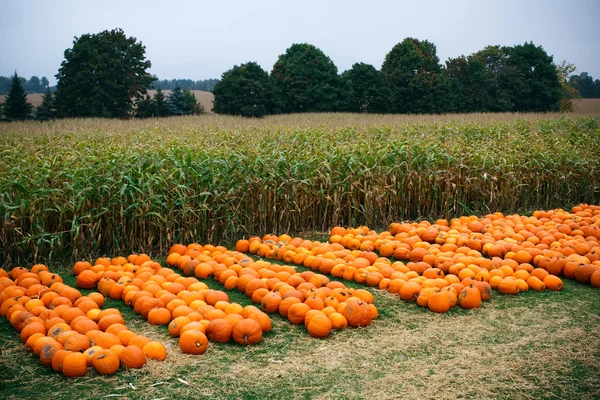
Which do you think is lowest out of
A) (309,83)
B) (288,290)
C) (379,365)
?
(379,365)

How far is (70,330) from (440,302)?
3.28m

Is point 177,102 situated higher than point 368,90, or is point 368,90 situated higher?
point 368,90

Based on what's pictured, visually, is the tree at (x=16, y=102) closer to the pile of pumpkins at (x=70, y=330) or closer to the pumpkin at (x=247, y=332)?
the pile of pumpkins at (x=70, y=330)

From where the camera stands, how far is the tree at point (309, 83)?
1527 inches

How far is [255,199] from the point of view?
7.68 meters

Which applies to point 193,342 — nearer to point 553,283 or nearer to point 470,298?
point 470,298

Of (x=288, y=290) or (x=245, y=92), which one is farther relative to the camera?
(x=245, y=92)

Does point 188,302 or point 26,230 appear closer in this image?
point 188,302

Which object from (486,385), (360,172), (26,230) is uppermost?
(360,172)

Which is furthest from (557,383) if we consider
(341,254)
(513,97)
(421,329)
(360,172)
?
(513,97)

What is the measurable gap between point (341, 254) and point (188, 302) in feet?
7.25

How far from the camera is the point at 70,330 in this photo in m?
3.85

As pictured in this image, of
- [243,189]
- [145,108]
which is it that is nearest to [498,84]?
[145,108]

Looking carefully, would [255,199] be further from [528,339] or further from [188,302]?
[528,339]
